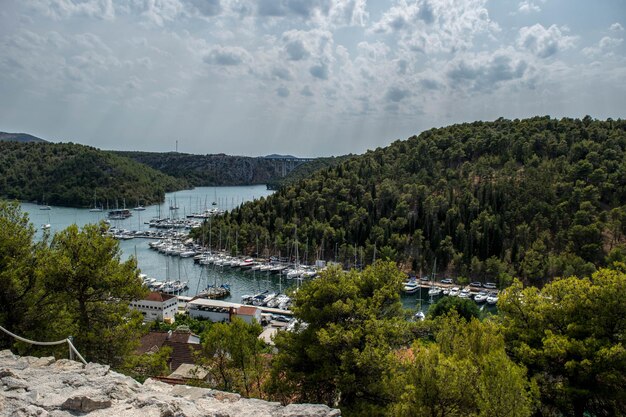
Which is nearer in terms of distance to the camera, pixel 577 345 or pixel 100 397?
pixel 100 397

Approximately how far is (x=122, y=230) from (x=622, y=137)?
8410 cm

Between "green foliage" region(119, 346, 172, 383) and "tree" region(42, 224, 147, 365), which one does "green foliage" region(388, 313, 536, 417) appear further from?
"tree" region(42, 224, 147, 365)

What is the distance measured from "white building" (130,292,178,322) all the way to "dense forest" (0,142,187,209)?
8169cm

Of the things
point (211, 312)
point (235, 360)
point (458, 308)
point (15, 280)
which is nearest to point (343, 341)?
point (235, 360)

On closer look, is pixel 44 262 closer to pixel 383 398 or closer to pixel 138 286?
pixel 138 286

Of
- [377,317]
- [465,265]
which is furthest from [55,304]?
[465,265]

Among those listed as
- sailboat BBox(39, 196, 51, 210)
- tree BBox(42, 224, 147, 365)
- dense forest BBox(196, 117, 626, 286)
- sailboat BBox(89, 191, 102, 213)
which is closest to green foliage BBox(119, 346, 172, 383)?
tree BBox(42, 224, 147, 365)

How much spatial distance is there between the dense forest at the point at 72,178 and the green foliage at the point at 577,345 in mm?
112529

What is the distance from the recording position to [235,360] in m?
14.6

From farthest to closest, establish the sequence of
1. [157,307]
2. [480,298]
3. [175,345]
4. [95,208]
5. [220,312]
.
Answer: [95,208] → [480,298] → [220,312] → [157,307] → [175,345]

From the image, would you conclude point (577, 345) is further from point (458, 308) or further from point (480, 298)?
point (480, 298)

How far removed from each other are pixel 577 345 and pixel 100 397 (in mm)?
11018

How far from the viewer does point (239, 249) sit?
65625mm

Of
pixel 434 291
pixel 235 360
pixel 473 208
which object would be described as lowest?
pixel 434 291
